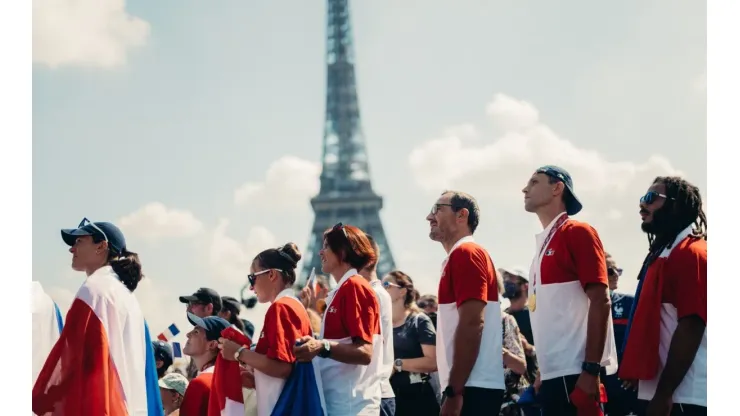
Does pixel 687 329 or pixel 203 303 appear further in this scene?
pixel 203 303

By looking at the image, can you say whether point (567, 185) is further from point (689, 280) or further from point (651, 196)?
point (689, 280)

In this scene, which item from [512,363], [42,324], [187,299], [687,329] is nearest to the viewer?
[687,329]

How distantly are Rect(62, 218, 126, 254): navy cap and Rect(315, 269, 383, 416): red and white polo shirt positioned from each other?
5.13 ft

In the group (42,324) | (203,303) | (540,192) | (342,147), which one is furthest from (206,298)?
(342,147)

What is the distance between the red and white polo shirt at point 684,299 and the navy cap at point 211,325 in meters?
3.26

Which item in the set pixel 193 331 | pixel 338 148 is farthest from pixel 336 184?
pixel 193 331

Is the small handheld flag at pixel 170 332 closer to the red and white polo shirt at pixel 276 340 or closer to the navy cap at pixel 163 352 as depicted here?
the navy cap at pixel 163 352

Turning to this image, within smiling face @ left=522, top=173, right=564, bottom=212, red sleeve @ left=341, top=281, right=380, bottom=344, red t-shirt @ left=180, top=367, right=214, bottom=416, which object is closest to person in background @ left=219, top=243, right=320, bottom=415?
red sleeve @ left=341, top=281, right=380, bottom=344

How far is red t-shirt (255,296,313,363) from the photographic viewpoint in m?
5.83

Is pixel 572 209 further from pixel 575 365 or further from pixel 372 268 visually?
pixel 372 268

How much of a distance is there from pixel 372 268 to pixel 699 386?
103 inches

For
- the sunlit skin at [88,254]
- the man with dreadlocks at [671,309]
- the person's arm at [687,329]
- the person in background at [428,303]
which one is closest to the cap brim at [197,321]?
the sunlit skin at [88,254]

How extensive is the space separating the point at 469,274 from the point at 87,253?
2.58 meters

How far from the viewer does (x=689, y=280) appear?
5.39 meters
